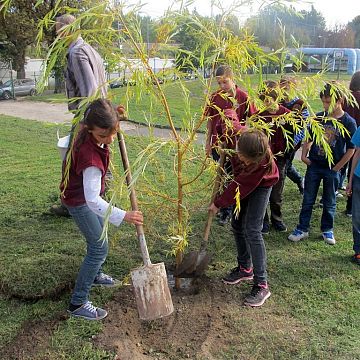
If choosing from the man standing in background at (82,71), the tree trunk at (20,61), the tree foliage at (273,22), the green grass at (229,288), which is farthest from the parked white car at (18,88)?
the tree foliage at (273,22)

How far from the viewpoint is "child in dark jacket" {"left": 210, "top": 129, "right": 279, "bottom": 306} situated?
310 cm

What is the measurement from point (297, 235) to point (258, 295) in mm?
1361

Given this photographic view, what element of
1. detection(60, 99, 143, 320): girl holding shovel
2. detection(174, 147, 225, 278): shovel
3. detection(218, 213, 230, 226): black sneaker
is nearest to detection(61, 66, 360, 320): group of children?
detection(60, 99, 143, 320): girl holding shovel

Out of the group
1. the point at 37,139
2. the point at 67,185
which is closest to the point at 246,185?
the point at 67,185

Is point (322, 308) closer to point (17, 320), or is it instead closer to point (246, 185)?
point (246, 185)

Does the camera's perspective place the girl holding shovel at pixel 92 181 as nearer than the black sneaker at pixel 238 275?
Yes

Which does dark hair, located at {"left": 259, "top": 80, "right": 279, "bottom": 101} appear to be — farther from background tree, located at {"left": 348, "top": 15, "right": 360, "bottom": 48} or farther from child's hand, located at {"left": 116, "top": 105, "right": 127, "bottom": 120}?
background tree, located at {"left": 348, "top": 15, "right": 360, "bottom": 48}

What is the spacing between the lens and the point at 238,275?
3830mm

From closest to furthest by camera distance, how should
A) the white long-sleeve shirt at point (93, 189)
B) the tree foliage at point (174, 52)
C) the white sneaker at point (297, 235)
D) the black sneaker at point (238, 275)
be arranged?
the tree foliage at point (174, 52)
the white long-sleeve shirt at point (93, 189)
the black sneaker at point (238, 275)
the white sneaker at point (297, 235)

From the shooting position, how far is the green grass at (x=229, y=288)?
2986 millimetres

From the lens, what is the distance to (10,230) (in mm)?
4801

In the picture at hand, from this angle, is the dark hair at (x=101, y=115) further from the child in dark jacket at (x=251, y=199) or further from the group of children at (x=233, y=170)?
the child in dark jacket at (x=251, y=199)

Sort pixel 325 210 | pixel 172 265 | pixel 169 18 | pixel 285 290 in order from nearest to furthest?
1. pixel 169 18
2. pixel 285 290
3. pixel 172 265
4. pixel 325 210

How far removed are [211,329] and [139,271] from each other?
680 millimetres
